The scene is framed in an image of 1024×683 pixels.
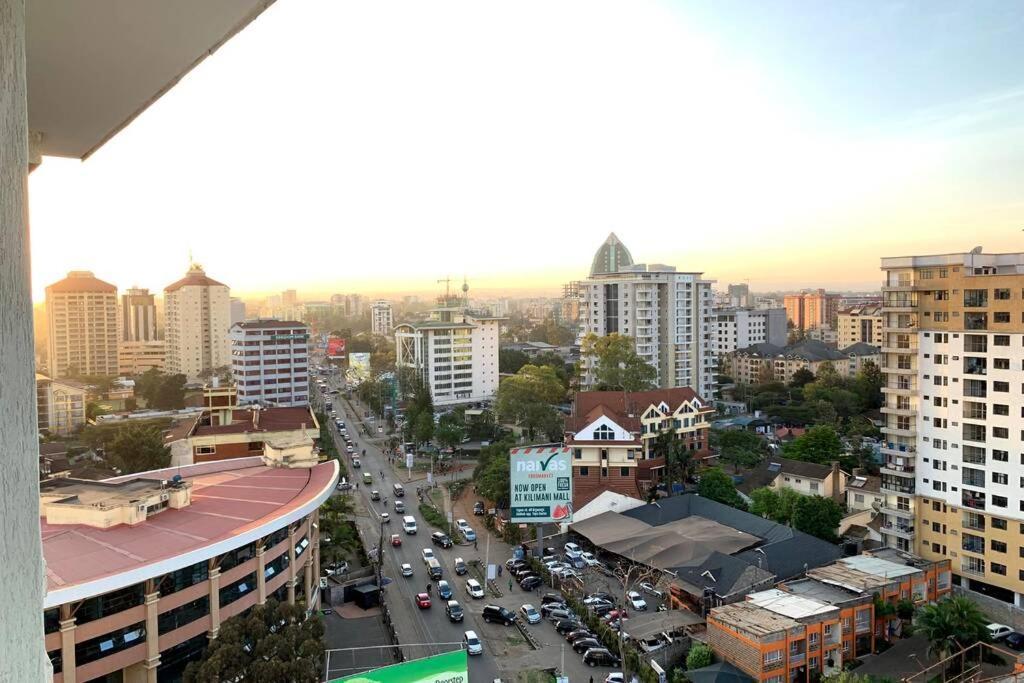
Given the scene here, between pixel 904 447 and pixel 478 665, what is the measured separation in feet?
27.1

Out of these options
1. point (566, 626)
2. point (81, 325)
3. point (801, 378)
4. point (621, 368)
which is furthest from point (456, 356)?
point (566, 626)

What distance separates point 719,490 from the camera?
47.5 ft

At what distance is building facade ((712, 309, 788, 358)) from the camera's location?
119 ft

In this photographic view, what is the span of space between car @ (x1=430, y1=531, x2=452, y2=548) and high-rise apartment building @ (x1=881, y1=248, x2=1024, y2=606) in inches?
307

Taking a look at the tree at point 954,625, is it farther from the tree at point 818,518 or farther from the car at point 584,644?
the tree at point 818,518

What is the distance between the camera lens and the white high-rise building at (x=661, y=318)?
2459 cm

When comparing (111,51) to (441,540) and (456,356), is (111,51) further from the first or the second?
(456,356)

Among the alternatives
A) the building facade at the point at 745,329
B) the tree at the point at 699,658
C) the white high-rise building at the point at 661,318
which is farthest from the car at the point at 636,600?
the building facade at the point at 745,329

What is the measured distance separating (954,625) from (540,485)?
19.1 ft

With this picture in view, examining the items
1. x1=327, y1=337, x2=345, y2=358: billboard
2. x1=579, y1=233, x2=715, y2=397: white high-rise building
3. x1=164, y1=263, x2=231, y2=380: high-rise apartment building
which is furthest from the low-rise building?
x1=327, y1=337, x2=345, y2=358: billboard

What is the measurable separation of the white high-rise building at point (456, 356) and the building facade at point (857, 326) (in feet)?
70.2

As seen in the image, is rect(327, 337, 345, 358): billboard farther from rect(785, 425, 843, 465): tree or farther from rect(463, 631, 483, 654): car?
rect(463, 631, 483, 654): car

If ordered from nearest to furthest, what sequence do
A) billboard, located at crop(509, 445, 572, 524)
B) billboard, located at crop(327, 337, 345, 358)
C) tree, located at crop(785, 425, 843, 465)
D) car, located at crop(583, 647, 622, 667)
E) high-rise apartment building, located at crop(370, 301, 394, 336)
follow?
1. car, located at crop(583, 647, 622, 667)
2. billboard, located at crop(509, 445, 572, 524)
3. tree, located at crop(785, 425, 843, 465)
4. billboard, located at crop(327, 337, 345, 358)
5. high-rise apartment building, located at crop(370, 301, 394, 336)

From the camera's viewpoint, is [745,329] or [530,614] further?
[745,329]
